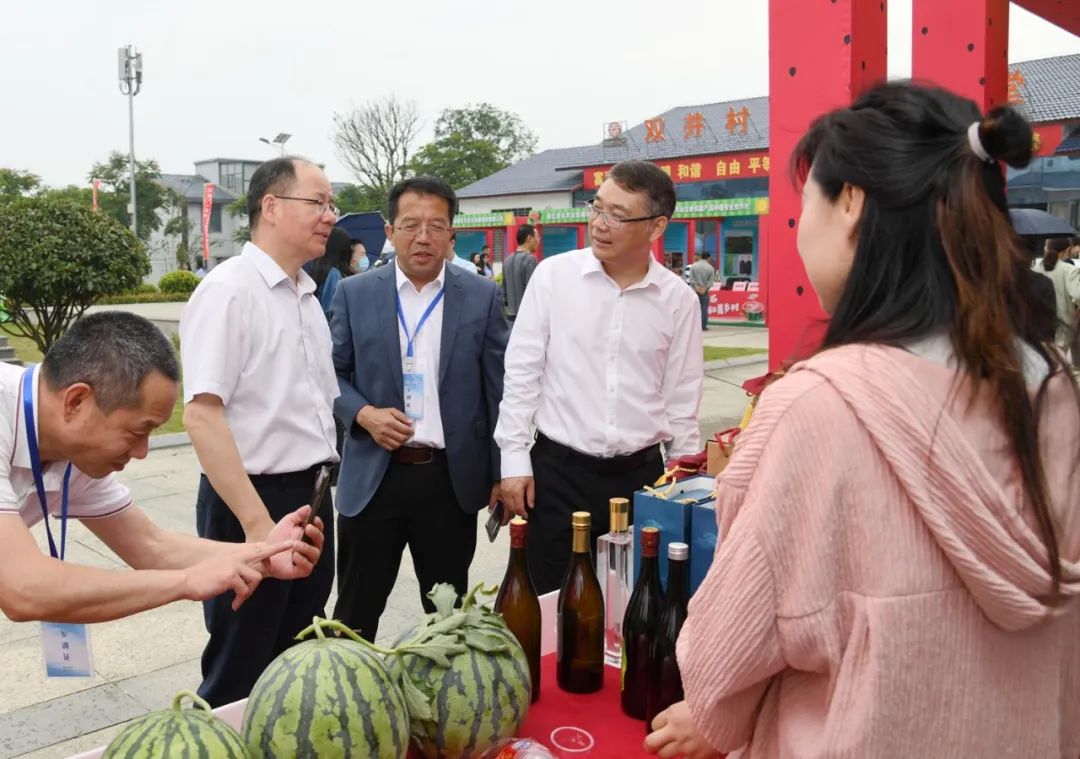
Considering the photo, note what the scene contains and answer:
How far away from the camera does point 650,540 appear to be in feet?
4.98

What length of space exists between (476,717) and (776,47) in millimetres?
1875

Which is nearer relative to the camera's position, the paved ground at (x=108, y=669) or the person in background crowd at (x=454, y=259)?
the paved ground at (x=108, y=669)

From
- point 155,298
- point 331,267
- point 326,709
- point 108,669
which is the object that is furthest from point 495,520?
point 155,298

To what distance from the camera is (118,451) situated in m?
1.68

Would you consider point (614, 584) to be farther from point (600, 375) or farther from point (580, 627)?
point (600, 375)

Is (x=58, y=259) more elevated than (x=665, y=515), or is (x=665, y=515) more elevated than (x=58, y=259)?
(x=58, y=259)

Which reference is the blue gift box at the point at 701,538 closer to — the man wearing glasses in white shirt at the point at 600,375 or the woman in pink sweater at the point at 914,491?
the woman in pink sweater at the point at 914,491

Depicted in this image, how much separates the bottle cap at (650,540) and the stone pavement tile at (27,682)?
266cm

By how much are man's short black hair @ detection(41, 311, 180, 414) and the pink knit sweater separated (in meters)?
1.15

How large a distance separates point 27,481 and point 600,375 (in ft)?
5.38

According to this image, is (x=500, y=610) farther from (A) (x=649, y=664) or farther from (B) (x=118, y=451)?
(B) (x=118, y=451)

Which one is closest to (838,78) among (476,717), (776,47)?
(776,47)

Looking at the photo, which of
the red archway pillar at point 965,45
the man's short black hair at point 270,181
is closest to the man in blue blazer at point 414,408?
the man's short black hair at point 270,181

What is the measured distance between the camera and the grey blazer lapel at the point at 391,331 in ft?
10.0
